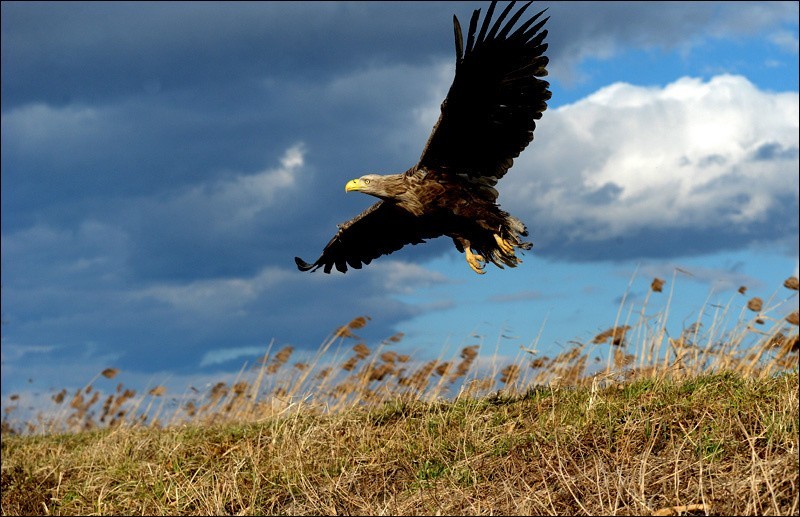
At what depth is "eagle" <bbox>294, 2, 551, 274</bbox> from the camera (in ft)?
22.6

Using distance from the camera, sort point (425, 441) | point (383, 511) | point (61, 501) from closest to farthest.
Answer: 1. point (383, 511)
2. point (425, 441)
3. point (61, 501)

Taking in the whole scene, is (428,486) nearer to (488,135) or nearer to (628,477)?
(628,477)

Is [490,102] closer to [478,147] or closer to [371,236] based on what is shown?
[478,147]

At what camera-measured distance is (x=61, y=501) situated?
6453 millimetres

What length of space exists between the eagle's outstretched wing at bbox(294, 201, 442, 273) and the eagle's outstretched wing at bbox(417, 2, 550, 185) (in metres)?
0.73

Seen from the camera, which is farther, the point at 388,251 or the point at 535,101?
the point at 388,251

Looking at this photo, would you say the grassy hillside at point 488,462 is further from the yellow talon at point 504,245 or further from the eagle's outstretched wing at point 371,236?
the eagle's outstretched wing at point 371,236

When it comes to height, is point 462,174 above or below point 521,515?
above

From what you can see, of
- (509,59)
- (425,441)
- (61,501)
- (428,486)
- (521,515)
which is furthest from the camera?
(509,59)

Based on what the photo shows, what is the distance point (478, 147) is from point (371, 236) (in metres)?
1.80

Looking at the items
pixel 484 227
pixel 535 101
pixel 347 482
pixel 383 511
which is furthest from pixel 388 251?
pixel 383 511

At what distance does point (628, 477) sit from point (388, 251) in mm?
4754

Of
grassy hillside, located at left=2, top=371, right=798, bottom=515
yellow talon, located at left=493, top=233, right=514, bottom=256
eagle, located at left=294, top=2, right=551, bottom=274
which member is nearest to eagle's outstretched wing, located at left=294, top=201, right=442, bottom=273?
eagle, located at left=294, top=2, right=551, bottom=274

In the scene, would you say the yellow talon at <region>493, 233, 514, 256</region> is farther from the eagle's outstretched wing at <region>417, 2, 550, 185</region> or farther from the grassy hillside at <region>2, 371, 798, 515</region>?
the grassy hillside at <region>2, 371, 798, 515</region>
